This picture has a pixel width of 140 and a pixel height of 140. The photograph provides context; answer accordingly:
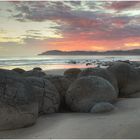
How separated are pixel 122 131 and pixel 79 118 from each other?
4.83 feet

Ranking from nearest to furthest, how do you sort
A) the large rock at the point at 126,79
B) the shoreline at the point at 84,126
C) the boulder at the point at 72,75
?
1. the shoreline at the point at 84,126
2. the boulder at the point at 72,75
3. the large rock at the point at 126,79

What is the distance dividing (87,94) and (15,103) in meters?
1.96

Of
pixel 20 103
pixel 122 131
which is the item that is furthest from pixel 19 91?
pixel 122 131

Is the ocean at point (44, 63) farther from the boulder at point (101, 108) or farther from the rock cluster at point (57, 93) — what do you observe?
the boulder at point (101, 108)

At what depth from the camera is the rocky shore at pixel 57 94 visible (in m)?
5.48

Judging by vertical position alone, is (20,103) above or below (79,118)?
above

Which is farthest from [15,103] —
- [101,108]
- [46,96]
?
[101,108]

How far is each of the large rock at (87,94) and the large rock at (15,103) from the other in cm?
137

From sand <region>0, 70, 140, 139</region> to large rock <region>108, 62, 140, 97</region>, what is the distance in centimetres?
266

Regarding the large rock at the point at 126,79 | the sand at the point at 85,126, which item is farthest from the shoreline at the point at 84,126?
the large rock at the point at 126,79

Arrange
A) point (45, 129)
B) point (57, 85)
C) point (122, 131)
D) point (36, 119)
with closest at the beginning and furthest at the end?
point (122, 131), point (45, 129), point (36, 119), point (57, 85)

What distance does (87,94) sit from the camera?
691 centimetres

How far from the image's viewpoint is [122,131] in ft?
15.2

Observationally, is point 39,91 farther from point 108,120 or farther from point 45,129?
point 108,120
